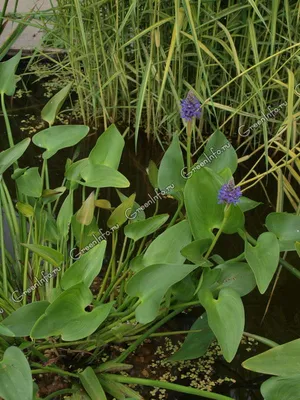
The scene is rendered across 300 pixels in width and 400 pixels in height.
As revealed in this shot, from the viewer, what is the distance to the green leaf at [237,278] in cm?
96

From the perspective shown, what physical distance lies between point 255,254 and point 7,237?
788 millimetres

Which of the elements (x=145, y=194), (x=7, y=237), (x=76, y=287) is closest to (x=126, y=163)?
(x=145, y=194)

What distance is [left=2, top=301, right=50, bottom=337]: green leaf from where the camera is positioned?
873mm

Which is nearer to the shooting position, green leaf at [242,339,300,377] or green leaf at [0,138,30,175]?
green leaf at [242,339,300,377]

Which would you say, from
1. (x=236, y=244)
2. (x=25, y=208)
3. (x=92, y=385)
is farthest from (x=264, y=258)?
(x=236, y=244)

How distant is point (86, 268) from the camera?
90cm

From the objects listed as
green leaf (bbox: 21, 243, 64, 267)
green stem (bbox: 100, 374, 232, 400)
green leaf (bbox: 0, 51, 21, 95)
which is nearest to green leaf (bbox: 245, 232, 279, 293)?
green stem (bbox: 100, 374, 232, 400)

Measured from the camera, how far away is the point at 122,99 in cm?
197

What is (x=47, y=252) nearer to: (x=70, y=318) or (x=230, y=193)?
(x=70, y=318)

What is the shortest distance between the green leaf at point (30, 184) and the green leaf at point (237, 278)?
36 cm

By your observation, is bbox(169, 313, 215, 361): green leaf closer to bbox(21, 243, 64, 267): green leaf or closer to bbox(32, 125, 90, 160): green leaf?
bbox(21, 243, 64, 267): green leaf

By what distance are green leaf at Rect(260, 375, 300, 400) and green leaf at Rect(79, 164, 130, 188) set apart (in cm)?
40

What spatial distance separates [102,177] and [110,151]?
3.2 inches

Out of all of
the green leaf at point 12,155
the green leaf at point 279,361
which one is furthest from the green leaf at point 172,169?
the green leaf at point 279,361
